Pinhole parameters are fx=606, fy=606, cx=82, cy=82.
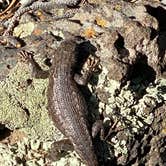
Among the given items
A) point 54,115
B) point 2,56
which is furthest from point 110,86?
point 2,56

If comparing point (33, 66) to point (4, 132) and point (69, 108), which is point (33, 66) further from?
point (4, 132)

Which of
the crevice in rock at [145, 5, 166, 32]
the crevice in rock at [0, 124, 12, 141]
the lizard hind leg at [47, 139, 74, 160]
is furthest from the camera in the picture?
the crevice in rock at [145, 5, 166, 32]

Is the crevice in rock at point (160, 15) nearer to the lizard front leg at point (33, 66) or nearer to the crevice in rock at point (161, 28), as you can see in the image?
the crevice in rock at point (161, 28)

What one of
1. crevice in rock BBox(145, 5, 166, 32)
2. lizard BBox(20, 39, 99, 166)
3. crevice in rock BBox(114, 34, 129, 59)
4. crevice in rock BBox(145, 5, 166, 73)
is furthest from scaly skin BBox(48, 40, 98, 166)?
crevice in rock BBox(145, 5, 166, 32)

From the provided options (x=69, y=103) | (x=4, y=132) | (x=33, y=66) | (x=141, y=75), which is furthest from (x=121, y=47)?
(x=4, y=132)

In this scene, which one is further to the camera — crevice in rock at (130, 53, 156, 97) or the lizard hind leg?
crevice in rock at (130, 53, 156, 97)

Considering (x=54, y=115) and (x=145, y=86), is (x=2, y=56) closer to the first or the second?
(x=54, y=115)

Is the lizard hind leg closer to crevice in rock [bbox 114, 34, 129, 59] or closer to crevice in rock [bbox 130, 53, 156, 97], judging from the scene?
crevice in rock [bbox 130, 53, 156, 97]
